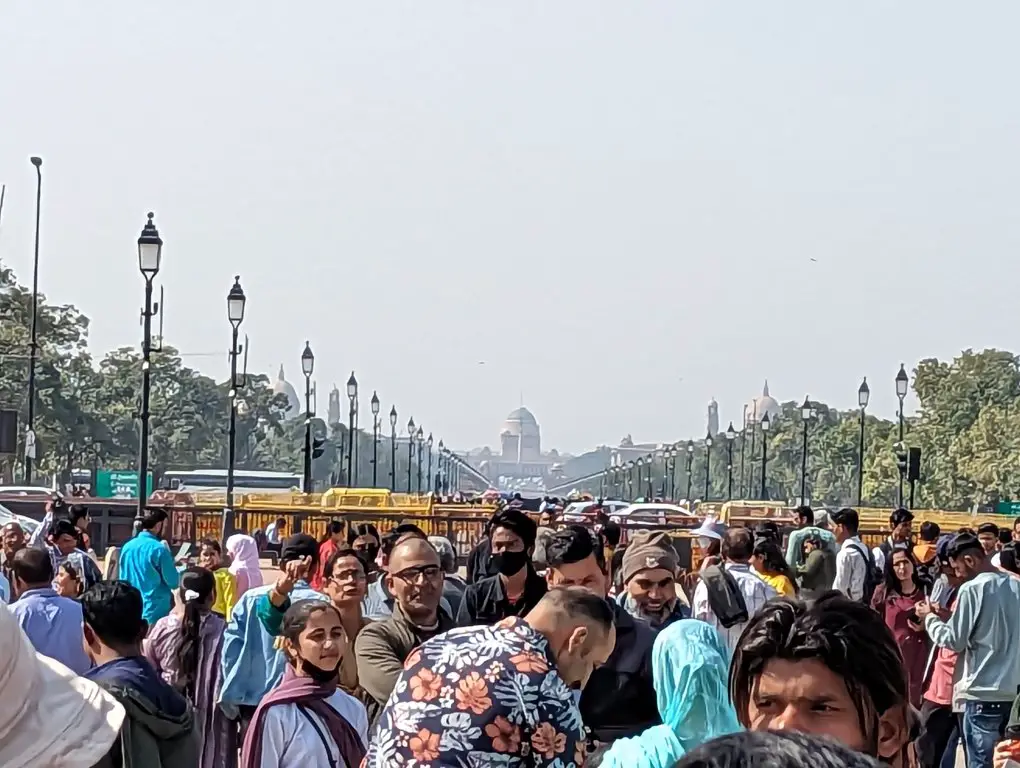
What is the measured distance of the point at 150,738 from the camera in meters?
5.87

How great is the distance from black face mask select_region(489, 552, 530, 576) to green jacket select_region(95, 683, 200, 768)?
9.54 feet

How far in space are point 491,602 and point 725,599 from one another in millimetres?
2391

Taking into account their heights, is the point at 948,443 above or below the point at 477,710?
above

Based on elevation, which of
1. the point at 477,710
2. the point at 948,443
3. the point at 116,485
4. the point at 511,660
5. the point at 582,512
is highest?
the point at 948,443

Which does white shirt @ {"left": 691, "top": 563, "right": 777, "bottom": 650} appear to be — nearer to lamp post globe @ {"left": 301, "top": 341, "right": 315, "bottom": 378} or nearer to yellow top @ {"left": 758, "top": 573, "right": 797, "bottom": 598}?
yellow top @ {"left": 758, "top": 573, "right": 797, "bottom": 598}

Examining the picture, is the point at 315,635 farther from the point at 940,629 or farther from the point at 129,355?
the point at 129,355

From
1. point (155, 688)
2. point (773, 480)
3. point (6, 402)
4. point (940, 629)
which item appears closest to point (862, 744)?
point (155, 688)

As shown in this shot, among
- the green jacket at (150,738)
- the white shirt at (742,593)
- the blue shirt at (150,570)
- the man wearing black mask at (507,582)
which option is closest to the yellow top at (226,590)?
the blue shirt at (150,570)

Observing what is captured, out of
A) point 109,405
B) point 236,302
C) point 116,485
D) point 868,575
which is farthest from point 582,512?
point 109,405

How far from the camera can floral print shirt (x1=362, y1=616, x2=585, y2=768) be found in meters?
4.00

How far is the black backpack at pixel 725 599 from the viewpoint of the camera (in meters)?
10.5

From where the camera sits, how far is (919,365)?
109 metres

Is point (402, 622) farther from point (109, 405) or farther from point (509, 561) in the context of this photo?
point (109, 405)

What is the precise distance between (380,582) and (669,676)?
573cm
